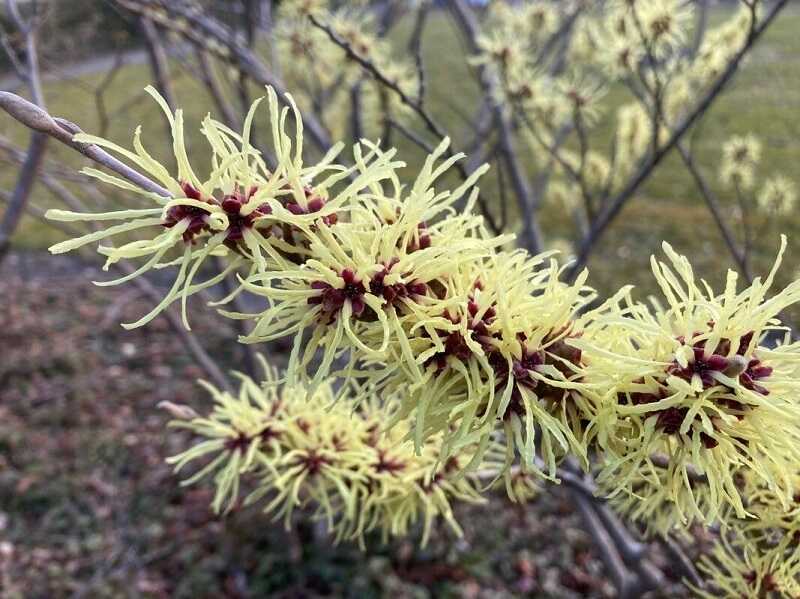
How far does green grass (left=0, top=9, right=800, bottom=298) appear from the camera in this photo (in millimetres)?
4520

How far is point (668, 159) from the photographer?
699 centimetres

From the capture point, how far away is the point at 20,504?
9.51 feet

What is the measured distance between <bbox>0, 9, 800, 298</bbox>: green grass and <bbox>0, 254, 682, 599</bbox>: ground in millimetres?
1321

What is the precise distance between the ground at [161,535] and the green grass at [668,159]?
1.32 metres

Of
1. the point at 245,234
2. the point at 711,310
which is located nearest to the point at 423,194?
the point at 245,234

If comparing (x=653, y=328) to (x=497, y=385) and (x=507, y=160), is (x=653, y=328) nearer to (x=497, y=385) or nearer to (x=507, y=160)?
(x=497, y=385)

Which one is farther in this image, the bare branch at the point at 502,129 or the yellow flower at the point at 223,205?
the bare branch at the point at 502,129

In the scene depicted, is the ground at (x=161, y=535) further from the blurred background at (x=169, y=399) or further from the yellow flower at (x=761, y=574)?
the yellow flower at (x=761, y=574)

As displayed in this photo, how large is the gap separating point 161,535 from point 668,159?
625 centimetres

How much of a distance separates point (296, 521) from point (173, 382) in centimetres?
156

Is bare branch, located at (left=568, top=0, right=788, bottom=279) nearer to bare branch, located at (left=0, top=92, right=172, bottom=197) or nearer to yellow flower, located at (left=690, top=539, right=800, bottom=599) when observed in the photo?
yellow flower, located at (left=690, top=539, right=800, bottom=599)

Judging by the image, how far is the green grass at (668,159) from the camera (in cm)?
452

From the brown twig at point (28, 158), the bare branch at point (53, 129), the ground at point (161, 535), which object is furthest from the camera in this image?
the ground at point (161, 535)

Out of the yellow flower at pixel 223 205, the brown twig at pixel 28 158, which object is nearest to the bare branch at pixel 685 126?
Answer: the yellow flower at pixel 223 205
